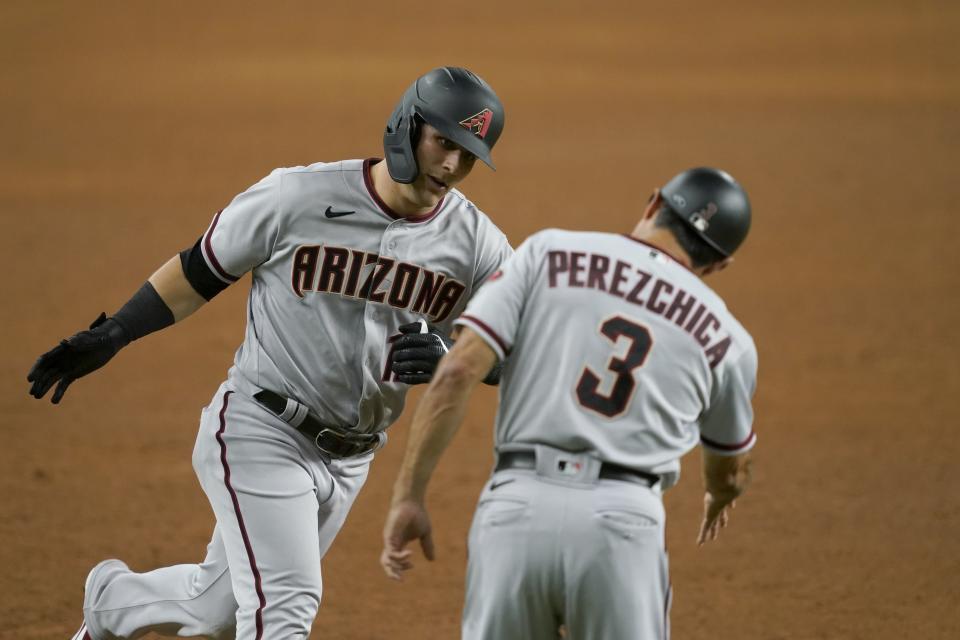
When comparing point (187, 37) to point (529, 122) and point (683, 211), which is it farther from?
point (683, 211)

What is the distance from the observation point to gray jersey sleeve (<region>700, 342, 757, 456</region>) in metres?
3.52

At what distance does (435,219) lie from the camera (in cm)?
455

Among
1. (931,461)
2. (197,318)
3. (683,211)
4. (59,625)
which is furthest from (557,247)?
(197,318)

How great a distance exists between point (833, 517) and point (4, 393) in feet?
20.0

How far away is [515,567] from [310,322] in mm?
1451

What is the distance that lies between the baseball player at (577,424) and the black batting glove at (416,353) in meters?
0.81

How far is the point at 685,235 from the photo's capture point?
11.9ft

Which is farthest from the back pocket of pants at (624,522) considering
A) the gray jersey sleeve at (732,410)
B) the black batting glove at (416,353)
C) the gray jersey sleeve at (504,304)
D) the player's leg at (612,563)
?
the black batting glove at (416,353)

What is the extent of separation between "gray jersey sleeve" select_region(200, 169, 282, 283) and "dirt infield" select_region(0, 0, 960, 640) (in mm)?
2265

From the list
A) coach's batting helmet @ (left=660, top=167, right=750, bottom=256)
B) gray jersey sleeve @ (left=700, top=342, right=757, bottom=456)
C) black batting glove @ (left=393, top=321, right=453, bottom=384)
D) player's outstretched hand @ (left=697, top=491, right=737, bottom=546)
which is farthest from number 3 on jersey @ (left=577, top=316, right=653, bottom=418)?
black batting glove @ (left=393, top=321, right=453, bottom=384)

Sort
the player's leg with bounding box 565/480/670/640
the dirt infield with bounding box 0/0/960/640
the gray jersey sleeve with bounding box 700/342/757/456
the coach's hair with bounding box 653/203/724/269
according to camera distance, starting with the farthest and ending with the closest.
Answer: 1. the dirt infield with bounding box 0/0/960/640
2. the coach's hair with bounding box 653/203/724/269
3. the gray jersey sleeve with bounding box 700/342/757/456
4. the player's leg with bounding box 565/480/670/640

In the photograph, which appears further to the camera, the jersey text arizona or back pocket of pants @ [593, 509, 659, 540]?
the jersey text arizona

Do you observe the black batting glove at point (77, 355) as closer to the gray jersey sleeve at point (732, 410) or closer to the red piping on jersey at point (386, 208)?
the red piping on jersey at point (386, 208)

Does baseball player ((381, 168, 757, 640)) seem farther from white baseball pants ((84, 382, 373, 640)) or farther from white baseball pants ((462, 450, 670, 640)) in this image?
white baseball pants ((84, 382, 373, 640))
